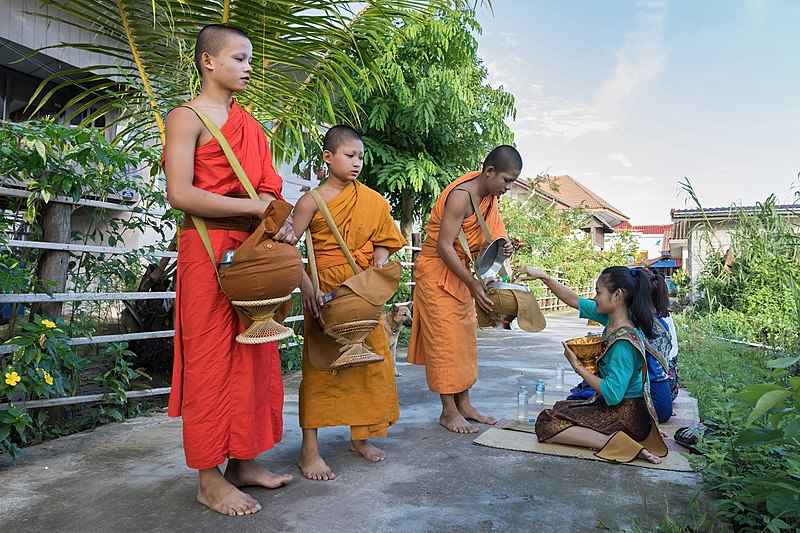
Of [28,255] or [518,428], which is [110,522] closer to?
[28,255]

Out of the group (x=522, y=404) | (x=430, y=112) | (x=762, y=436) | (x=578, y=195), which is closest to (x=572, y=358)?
(x=522, y=404)

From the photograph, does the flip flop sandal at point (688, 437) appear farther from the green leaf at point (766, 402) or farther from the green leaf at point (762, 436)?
the green leaf at point (766, 402)

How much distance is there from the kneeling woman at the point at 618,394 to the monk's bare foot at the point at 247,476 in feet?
5.08

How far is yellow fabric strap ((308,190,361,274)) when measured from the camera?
2.91 meters

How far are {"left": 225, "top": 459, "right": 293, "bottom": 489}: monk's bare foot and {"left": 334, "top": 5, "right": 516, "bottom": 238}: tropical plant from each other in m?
5.77

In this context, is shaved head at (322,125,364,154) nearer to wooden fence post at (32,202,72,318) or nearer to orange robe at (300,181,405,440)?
orange robe at (300,181,405,440)

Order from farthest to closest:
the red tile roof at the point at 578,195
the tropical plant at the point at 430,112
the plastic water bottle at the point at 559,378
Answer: the red tile roof at the point at 578,195, the tropical plant at the point at 430,112, the plastic water bottle at the point at 559,378

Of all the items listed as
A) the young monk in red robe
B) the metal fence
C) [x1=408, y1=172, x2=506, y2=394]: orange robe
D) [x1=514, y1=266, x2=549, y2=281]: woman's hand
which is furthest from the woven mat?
the metal fence

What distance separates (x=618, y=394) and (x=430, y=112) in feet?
19.1

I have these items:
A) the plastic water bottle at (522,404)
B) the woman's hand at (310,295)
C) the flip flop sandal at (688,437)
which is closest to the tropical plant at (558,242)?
the plastic water bottle at (522,404)

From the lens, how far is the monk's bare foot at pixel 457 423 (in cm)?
A: 365

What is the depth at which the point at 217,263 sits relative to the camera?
92.0 inches

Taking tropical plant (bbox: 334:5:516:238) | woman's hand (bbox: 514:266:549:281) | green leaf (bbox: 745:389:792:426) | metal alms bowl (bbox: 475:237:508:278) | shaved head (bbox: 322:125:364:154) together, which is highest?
tropical plant (bbox: 334:5:516:238)

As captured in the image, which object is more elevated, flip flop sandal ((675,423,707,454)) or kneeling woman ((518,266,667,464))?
kneeling woman ((518,266,667,464))
